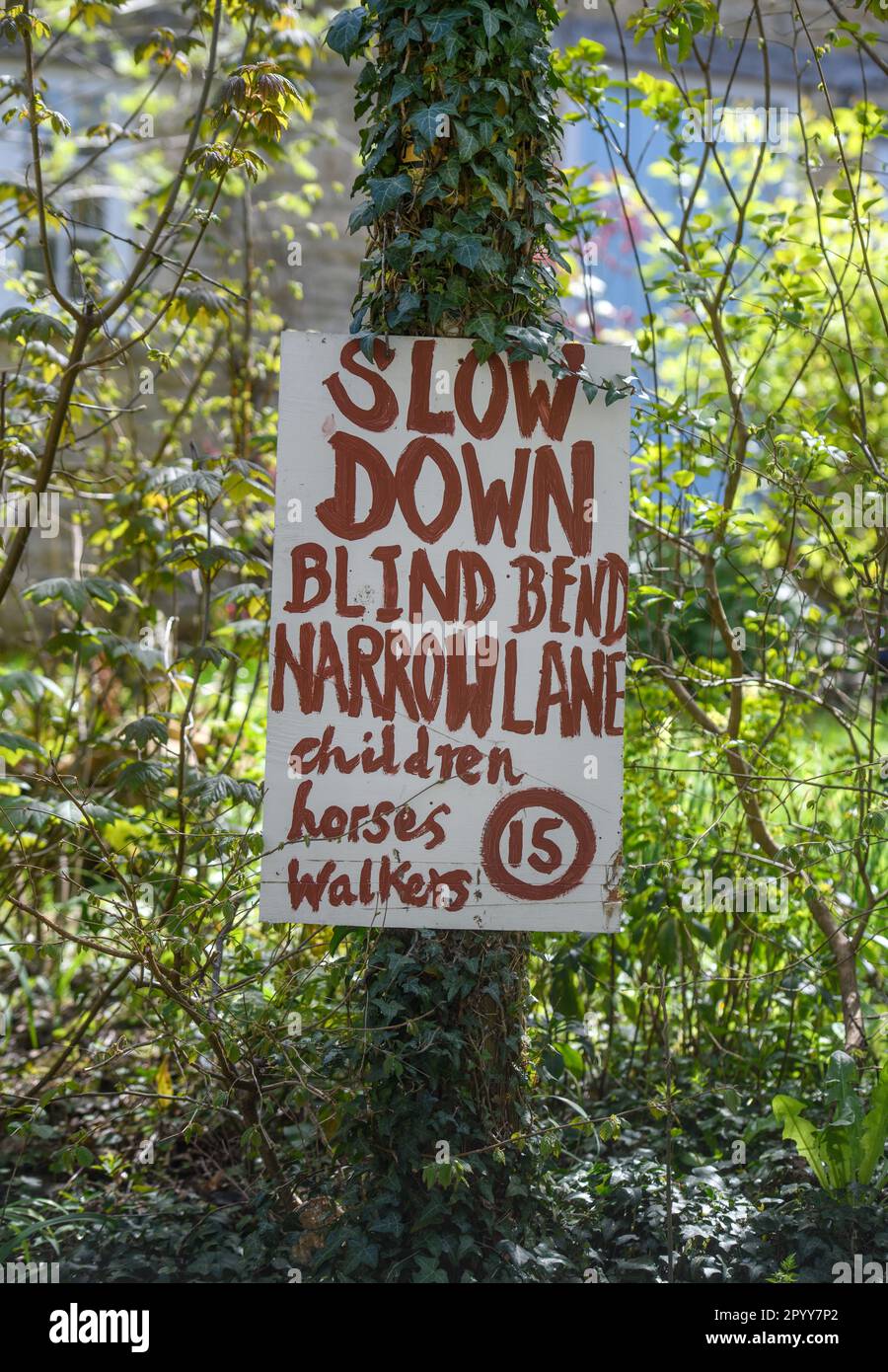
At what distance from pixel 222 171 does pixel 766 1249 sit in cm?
282

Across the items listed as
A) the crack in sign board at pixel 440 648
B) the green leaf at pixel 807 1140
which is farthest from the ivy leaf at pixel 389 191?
the green leaf at pixel 807 1140

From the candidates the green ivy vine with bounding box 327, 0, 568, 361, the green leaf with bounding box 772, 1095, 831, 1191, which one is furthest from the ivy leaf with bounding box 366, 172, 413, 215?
the green leaf with bounding box 772, 1095, 831, 1191

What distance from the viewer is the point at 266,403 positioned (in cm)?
534

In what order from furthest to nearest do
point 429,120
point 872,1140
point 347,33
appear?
point 872,1140 → point 347,33 → point 429,120

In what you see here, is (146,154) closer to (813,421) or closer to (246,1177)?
(813,421)

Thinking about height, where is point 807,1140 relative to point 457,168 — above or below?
below

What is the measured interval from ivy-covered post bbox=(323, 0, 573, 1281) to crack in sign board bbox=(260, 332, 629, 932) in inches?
4.2

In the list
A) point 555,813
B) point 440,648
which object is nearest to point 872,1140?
point 555,813

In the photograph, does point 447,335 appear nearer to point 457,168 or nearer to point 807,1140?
point 457,168

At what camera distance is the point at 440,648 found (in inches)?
102

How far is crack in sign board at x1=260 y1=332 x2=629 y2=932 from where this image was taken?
2.53 m

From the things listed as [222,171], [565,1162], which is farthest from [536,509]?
[565,1162]

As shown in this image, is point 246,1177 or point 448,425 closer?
point 448,425

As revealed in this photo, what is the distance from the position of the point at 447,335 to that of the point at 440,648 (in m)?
0.66
